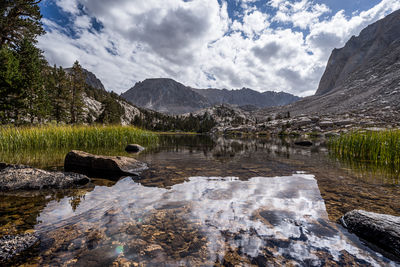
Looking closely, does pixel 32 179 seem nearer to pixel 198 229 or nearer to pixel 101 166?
pixel 101 166

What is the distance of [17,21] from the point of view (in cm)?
2233

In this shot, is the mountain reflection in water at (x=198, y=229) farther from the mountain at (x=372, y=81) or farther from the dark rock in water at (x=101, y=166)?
the mountain at (x=372, y=81)

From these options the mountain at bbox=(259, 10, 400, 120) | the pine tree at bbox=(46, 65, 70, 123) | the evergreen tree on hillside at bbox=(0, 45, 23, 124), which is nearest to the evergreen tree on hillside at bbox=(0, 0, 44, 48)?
the evergreen tree on hillside at bbox=(0, 45, 23, 124)

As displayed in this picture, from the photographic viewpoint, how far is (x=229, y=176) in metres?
7.50

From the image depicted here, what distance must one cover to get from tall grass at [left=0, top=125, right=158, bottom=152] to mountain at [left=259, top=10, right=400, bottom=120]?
72118 millimetres

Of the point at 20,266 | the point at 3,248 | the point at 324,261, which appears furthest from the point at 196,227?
the point at 3,248

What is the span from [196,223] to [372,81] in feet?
454

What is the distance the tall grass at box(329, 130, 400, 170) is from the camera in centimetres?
1003

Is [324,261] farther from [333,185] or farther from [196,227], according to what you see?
[333,185]

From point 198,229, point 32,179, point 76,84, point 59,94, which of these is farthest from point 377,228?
point 59,94

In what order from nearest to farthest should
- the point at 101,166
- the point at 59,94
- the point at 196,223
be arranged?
the point at 196,223 → the point at 101,166 → the point at 59,94

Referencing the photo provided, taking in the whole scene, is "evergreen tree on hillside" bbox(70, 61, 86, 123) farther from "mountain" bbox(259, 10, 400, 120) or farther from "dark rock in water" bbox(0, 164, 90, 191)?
"mountain" bbox(259, 10, 400, 120)

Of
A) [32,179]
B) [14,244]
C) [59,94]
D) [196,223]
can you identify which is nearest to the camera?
[14,244]

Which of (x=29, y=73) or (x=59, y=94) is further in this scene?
(x=59, y=94)
